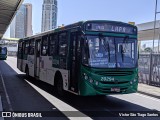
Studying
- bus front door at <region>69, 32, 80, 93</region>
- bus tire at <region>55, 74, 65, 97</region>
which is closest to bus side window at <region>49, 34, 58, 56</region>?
bus tire at <region>55, 74, 65, 97</region>

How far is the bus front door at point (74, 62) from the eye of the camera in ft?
36.2

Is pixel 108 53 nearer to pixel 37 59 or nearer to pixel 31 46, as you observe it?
pixel 37 59

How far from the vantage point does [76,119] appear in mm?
8695

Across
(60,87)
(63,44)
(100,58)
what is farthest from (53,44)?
(100,58)

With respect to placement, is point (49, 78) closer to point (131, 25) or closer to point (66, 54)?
point (66, 54)

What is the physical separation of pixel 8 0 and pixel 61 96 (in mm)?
12137

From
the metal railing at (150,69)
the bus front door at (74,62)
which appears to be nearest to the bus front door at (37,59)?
the bus front door at (74,62)

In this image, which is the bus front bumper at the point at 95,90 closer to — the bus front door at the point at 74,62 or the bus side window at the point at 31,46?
the bus front door at the point at 74,62

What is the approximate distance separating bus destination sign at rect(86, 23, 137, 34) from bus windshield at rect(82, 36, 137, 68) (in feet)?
0.96

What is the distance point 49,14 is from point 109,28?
42321 mm

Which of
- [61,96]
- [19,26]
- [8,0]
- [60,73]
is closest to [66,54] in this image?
[60,73]

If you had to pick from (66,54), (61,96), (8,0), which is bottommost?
(61,96)

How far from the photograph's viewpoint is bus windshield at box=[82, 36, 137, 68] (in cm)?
1060

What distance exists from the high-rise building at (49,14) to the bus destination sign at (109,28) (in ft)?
122
